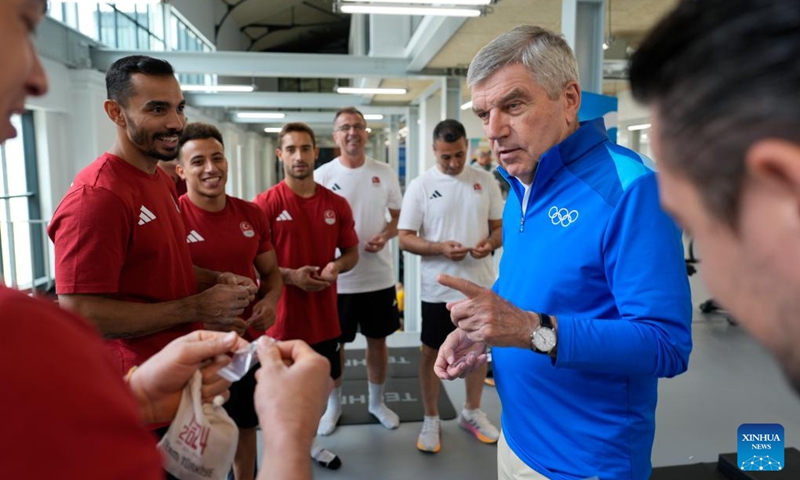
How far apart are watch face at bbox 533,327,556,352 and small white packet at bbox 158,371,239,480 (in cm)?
68

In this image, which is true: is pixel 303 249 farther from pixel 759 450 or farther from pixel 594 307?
pixel 759 450

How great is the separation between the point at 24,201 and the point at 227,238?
17.2 ft

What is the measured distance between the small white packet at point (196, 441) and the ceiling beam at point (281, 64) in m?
6.04

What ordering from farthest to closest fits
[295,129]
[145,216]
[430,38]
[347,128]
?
1. [430,38]
2. [347,128]
3. [295,129]
4. [145,216]

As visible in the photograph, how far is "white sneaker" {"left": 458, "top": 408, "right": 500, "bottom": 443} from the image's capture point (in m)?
3.44

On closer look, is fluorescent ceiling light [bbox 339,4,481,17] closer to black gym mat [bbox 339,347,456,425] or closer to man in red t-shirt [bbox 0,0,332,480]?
black gym mat [bbox 339,347,456,425]

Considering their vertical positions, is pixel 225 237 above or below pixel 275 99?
below

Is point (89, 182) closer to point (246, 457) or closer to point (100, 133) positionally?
point (246, 457)

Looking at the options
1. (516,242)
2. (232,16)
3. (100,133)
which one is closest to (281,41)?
(232,16)

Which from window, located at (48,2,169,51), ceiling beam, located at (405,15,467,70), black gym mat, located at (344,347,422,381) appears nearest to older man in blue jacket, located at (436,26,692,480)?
black gym mat, located at (344,347,422,381)

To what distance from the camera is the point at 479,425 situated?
3.52 meters

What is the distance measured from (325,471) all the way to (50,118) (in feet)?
18.9

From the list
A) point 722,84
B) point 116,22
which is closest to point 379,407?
point 722,84

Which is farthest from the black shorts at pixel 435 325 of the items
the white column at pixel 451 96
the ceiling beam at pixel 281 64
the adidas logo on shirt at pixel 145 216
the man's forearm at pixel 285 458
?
the ceiling beam at pixel 281 64
